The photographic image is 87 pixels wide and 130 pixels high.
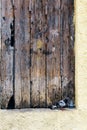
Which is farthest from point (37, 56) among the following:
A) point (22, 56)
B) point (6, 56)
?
point (6, 56)

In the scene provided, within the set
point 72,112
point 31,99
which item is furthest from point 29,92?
point 72,112

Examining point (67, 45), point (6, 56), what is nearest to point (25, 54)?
point (6, 56)

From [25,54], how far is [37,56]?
0.12 meters

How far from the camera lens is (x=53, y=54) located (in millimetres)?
6117

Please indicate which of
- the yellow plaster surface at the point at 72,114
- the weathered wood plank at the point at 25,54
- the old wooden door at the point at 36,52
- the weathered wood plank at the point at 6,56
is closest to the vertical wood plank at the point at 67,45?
the old wooden door at the point at 36,52

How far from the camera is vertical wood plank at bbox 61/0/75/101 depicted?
6.13 meters

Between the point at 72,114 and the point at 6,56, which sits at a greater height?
the point at 6,56

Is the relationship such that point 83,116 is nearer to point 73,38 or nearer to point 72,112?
point 72,112

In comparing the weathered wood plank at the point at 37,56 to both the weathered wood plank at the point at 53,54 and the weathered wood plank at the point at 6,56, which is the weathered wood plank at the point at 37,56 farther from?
the weathered wood plank at the point at 6,56

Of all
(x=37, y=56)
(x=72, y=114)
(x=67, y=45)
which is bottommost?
(x=72, y=114)

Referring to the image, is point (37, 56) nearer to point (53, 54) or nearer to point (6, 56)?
point (53, 54)

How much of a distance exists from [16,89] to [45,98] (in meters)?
0.30

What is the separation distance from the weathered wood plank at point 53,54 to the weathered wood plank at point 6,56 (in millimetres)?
371

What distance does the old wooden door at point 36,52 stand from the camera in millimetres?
6078
